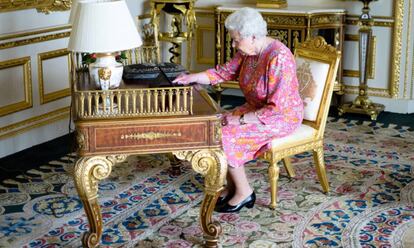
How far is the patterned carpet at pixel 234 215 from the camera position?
376 centimetres

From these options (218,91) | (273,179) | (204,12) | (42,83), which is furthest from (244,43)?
(204,12)

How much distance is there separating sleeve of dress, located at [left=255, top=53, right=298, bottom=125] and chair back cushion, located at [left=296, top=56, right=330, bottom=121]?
0.36 meters

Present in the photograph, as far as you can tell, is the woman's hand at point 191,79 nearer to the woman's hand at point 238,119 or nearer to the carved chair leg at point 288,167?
the woman's hand at point 238,119

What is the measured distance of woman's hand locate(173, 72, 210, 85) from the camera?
3850mm

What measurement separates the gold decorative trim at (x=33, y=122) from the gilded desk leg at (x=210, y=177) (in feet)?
7.71

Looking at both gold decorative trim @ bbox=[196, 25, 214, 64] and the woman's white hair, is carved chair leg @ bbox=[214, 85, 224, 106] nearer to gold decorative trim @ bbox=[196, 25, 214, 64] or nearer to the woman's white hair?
gold decorative trim @ bbox=[196, 25, 214, 64]

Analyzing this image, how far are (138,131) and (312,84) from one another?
1468mm

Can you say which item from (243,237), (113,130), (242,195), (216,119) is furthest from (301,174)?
(113,130)

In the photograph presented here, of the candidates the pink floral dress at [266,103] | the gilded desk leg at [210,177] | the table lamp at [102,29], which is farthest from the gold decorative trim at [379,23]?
the table lamp at [102,29]

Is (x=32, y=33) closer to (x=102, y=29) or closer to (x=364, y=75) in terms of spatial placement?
(x=102, y=29)

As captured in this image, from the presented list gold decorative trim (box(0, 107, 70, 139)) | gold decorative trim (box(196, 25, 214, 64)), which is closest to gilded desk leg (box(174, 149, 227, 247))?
gold decorative trim (box(0, 107, 70, 139))

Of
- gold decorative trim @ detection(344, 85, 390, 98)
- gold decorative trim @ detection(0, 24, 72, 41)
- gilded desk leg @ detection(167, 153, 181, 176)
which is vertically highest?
gold decorative trim @ detection(0, 24, 72, 41)

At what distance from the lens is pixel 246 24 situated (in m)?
3.84

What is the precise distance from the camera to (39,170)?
495cm
